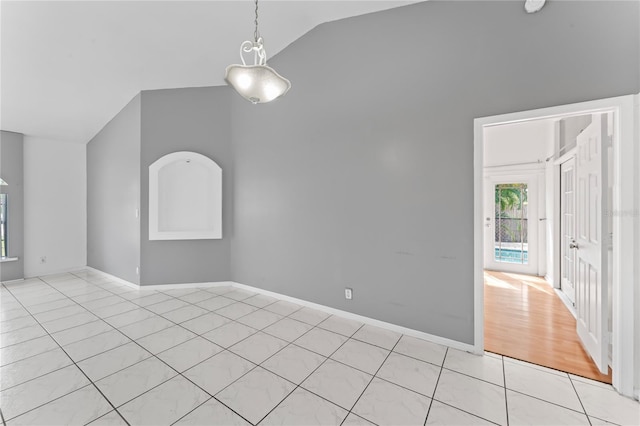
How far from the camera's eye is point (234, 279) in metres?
4.18

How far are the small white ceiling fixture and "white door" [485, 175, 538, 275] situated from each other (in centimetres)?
392

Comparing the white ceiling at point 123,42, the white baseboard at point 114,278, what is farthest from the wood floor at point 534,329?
the white baseboard at point 114,278

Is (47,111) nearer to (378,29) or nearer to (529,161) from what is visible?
(378,29)

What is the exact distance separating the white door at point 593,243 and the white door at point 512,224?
2.67m

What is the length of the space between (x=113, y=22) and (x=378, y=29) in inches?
111

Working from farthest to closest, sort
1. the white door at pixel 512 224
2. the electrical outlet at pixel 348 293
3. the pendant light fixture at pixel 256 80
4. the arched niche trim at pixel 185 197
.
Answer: the white door at pixel 512 224
the arched niche trim at pixel 185 197
the electrical outlet at pixel 348 293
the pendant light fixture at pixel 256 80

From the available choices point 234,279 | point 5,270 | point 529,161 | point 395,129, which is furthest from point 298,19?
point 5,270

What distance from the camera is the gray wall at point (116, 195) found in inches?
164

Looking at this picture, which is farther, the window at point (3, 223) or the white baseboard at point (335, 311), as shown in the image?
the window at point (3, 223)

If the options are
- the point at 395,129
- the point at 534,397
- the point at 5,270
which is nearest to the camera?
the point at 534,397

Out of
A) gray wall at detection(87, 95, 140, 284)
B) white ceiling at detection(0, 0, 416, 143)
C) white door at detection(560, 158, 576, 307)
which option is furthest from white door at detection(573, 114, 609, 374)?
gray wall at detection(87, 95, 140, 284)

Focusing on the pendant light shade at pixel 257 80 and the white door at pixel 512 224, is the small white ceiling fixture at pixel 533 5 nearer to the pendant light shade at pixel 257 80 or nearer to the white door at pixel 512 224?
the pendant light shade at pixel 257 80

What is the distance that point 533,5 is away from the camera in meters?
1.97

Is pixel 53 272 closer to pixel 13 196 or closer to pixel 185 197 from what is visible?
pixel 13 196
